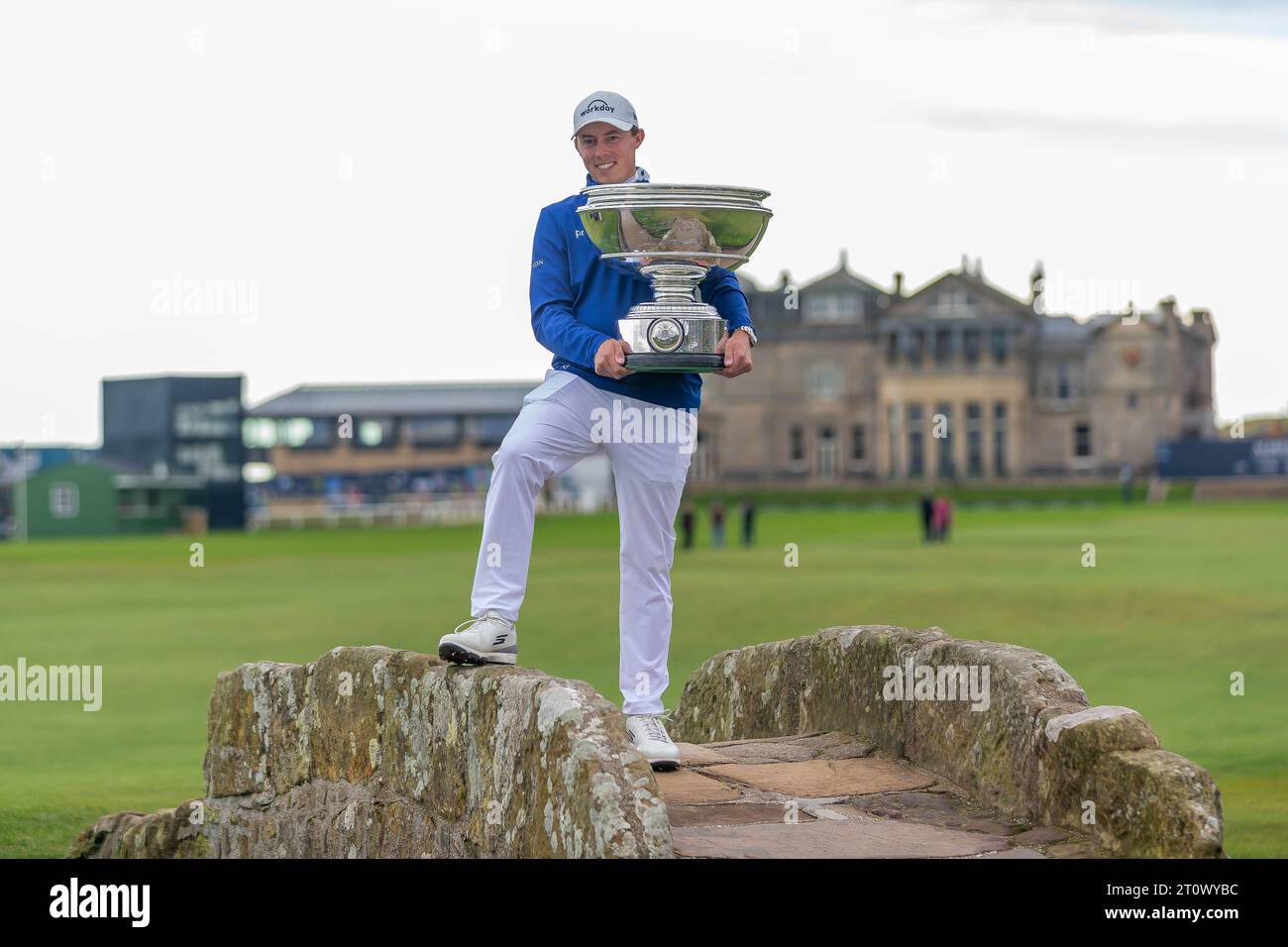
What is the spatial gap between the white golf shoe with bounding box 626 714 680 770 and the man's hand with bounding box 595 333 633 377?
1524 mm

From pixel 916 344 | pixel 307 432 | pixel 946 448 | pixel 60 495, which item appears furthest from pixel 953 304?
pixel 60 495

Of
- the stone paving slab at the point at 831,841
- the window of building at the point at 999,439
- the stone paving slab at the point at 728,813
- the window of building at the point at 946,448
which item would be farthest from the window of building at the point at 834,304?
the stone paving slab at the point at 831,841

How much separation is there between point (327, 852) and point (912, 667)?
9.40 ft

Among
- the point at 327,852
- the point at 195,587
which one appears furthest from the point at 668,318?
the point at 195,587

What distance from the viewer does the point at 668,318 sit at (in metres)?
7.32

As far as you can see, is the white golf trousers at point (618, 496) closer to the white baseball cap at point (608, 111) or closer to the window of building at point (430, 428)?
the white baseball cap at point (608, 111)

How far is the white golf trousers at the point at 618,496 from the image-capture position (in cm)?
743

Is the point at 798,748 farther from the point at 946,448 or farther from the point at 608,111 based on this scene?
the point at 946,448

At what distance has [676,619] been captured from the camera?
88.4 ft

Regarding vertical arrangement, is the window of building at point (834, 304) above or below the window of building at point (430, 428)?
above

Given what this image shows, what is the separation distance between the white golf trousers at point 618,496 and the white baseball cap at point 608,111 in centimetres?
109

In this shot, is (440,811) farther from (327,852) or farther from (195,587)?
(195,587)
